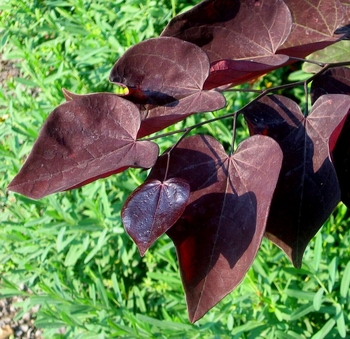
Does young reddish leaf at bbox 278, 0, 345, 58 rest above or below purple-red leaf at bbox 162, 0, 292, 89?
below

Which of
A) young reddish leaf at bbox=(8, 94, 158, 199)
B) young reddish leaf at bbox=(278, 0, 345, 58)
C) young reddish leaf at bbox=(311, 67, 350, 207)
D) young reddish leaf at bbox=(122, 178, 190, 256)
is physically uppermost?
young reddish leaf at bbox=(8, 94, 158, 199)

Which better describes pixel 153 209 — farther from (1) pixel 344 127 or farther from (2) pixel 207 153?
(1) pixel 344 127

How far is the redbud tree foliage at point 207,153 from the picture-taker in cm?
43

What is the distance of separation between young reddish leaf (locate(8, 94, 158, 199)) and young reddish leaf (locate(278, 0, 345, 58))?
7.5 inches

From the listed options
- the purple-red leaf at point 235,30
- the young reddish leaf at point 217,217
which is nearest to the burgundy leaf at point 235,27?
the purple-red leaf at point 235,30

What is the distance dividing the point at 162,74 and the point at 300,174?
154 millimetres

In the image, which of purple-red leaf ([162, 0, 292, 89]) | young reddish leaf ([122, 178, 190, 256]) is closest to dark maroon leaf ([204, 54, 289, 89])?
purple-red leaf ([162, 0, 292, 89])

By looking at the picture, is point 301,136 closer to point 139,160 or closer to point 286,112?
point 286,112

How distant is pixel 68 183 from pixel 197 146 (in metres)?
0.12

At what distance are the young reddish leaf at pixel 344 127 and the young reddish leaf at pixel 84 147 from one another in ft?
0.63

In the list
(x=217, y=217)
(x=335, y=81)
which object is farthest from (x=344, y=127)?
(x=217, y=217)

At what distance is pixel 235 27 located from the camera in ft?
1.70

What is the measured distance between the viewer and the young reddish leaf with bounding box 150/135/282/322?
44 cm

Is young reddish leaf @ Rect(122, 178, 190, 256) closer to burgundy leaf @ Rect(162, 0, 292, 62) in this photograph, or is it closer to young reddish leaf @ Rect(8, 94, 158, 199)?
young reddish leaf @ Rect(8, 94, 158, 199)
